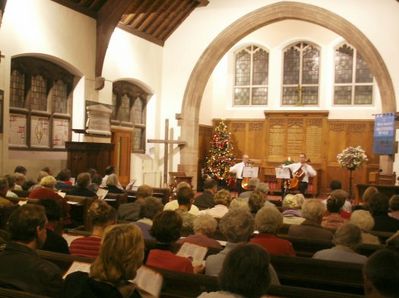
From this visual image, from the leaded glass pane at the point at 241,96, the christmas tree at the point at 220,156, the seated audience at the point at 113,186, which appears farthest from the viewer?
the leaded glass pane at the point at 241,96

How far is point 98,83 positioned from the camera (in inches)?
431

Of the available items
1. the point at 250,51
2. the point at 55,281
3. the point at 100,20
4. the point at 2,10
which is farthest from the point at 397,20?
the point at 55,281

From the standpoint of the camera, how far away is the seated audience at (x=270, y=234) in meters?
3.52

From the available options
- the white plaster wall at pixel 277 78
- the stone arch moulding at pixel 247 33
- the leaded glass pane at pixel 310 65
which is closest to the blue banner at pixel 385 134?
the stone arch moulding at pixel 247 33

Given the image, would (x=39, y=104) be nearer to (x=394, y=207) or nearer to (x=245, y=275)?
(x=394, y=207)

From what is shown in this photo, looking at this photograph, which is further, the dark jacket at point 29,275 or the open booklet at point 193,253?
the open booklet at point 193,253

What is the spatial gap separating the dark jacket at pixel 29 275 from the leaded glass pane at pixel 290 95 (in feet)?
44.0

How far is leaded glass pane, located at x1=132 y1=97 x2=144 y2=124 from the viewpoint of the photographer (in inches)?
518

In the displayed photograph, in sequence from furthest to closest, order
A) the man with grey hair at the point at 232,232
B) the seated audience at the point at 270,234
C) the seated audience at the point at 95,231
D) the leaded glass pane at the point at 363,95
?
the leaded glass pane at the point at 363,95 → the seated audience at the point at 270,234 → the seated audience at the point at 95,231 → the man with grey hair at the point at 232,232

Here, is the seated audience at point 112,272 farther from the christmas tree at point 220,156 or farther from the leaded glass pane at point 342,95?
the leaded glass pane at point 342,95

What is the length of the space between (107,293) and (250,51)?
1442cm

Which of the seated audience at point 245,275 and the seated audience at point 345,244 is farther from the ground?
the seated audience at point 245,275

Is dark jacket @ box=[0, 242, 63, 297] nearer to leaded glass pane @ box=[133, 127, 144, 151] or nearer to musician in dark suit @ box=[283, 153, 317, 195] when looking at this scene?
musician in dark suit @ box=[283, 153, 317, 195]

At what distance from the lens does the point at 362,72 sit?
47.6 ft
